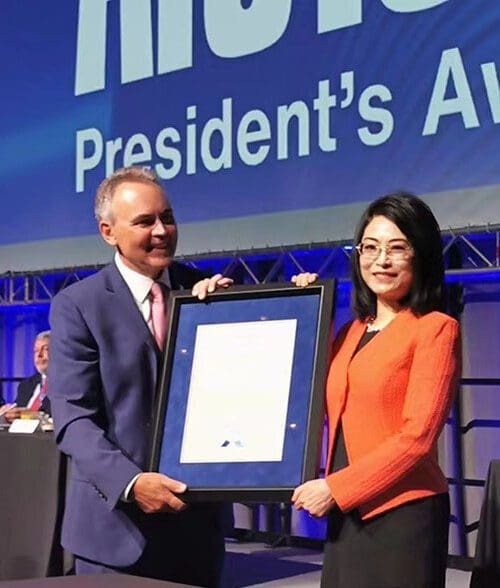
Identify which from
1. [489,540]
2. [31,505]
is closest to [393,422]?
[489,540]

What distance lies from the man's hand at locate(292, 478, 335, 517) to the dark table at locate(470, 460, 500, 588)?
1.08 metres

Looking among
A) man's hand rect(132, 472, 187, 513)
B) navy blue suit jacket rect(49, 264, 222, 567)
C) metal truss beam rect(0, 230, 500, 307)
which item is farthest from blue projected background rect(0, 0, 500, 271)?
man's hand rect(132, 472, 187, 513)

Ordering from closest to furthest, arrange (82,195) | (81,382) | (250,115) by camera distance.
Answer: (81,382) < (250,115) < (82,195)

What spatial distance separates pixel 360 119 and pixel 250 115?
0.66m

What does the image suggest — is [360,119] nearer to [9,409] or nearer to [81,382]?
[9,409]

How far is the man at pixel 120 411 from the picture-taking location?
187cm

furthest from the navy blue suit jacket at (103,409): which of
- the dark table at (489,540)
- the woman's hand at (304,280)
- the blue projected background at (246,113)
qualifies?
the blue projected background at (246,113)

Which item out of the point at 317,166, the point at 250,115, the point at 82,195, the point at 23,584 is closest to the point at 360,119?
the point at 317,166

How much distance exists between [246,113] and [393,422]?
142 inches

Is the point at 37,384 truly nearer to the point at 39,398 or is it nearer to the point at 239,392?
the point at 39,398

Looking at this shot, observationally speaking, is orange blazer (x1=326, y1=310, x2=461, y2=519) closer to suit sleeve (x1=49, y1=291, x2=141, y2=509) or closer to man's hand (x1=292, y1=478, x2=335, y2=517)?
man's hand (x1=292, y1=478, x2=335, y2=517)

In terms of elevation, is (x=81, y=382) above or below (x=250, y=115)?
below

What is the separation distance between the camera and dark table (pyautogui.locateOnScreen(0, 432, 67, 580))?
3.88 m

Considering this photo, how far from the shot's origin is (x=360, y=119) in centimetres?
473
